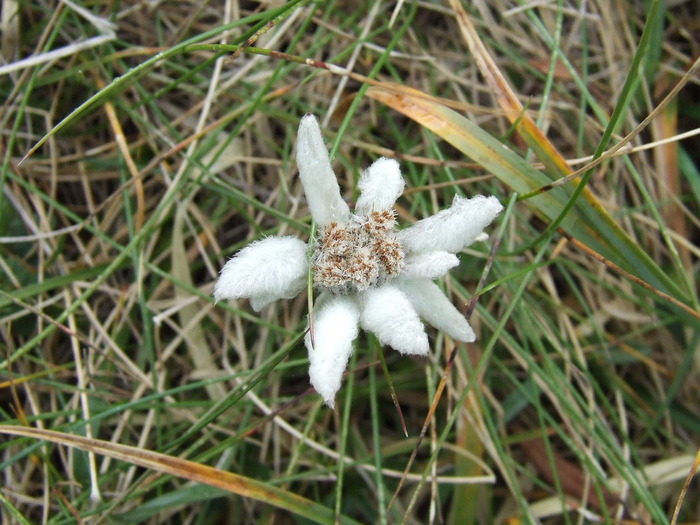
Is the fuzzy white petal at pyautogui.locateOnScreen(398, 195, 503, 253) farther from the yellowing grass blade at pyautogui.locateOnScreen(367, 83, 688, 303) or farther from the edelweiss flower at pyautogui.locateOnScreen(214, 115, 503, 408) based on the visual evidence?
the yellowing grass blade at pyautogui.locateOnScreen(367, 83, 688, 303)

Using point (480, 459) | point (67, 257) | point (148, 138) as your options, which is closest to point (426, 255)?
point (480, 459)

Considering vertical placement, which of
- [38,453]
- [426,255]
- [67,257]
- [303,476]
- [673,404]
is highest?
[426,255]

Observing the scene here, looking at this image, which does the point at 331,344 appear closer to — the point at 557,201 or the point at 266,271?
the point at 266,271

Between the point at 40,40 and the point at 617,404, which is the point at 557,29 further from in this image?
the point at 40,40

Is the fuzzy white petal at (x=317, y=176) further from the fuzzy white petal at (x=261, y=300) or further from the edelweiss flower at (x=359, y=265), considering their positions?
the fuzzy white petal at (x=261, y=300)

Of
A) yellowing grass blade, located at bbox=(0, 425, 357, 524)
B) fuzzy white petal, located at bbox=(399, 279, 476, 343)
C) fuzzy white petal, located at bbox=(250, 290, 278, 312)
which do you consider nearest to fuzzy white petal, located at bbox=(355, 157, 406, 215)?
fuzzy white petal, located at bbox=(399, 279, 476, 343)

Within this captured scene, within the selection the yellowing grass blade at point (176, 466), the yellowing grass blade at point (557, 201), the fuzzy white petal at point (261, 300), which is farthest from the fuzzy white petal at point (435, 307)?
the yellowing grass blade at point (176, 466)

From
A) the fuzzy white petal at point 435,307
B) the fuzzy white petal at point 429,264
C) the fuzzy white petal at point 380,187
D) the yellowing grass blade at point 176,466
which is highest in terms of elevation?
the fuzzy white petal at point 380,187
